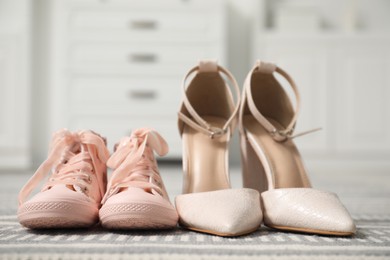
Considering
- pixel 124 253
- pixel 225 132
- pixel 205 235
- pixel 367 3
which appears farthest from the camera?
→ pixel 367 3

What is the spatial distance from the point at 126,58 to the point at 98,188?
1.64 meters

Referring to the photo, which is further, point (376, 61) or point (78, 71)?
point (376, 61)

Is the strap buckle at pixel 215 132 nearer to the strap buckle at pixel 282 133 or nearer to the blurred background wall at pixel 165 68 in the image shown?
the strap buckle at pixel 282 133

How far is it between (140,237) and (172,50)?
1748mm

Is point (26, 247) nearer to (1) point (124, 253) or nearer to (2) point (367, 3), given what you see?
(1) point (124, 253)

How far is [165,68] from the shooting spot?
223 centimetres

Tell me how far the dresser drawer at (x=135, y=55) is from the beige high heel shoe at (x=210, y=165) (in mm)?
1386

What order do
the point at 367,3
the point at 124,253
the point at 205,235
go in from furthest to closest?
the point at 367,3, the point at 205,235, the point at 124,253

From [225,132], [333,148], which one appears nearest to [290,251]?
[225,132]

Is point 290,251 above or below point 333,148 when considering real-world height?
above

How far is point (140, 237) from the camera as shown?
576 millimetres

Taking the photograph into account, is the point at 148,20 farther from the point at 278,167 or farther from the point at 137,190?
the point at 137,190

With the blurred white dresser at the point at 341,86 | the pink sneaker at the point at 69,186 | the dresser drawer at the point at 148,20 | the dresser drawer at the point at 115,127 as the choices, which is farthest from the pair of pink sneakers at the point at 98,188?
the blurred white dresser at the point at 341,86

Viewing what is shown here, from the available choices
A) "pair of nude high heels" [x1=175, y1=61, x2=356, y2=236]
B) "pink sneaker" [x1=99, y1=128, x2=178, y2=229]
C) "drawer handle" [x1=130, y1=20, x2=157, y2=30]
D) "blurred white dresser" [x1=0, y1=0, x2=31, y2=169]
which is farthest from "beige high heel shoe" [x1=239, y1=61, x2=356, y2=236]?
"blurred white dresser" [x1=0, y1=0, x2=31, y2=169]
